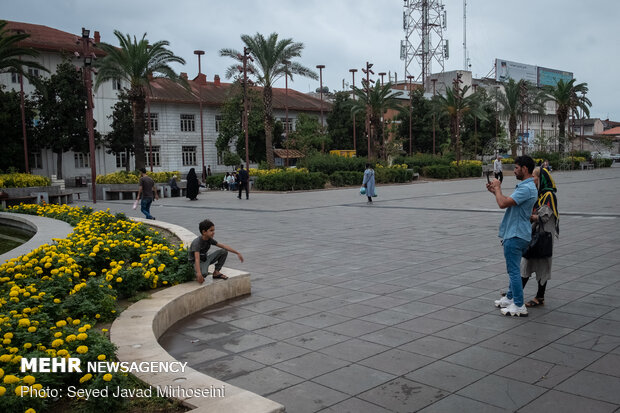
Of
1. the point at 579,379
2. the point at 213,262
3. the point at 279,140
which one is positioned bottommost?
the point at 579,379

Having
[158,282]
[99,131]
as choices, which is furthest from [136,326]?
[99,131]

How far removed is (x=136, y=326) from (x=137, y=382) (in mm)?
1297

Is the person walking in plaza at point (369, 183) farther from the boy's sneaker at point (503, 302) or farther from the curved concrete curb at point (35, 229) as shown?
the boy's sneaker at point (503, 302)

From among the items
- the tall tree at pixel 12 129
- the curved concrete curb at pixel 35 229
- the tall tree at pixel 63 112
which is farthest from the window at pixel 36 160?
the curved concrete curb at pixel 35 229

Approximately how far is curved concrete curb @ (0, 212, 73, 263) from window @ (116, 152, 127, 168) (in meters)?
37.4

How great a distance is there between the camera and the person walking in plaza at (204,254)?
21.0 ft

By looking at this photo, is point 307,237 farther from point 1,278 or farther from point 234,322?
point 1,278

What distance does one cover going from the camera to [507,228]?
5691 mm

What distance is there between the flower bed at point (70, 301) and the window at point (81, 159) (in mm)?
41451

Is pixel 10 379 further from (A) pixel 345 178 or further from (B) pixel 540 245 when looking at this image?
(A) pixel 345 178

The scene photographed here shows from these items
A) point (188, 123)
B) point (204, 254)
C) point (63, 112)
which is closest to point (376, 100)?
point (188, 123)

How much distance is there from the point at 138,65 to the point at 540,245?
27835 millimetres

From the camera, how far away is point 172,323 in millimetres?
5633

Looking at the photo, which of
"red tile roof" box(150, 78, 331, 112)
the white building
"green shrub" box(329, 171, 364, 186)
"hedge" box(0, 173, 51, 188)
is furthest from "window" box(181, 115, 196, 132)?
"hedge" box(0, 173, 51, 188)
